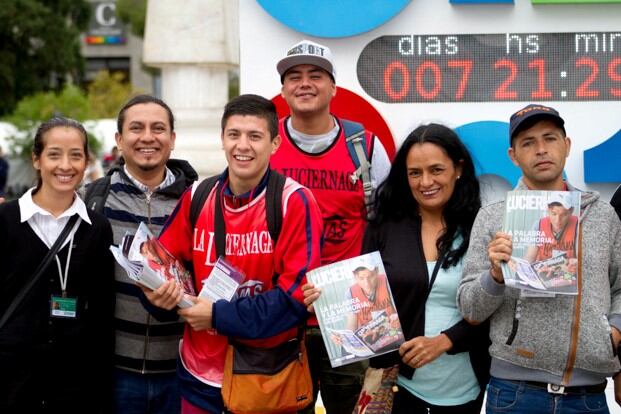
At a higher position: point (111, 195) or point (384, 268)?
point (111, 195)

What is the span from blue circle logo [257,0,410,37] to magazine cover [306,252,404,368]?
2156 millimetres

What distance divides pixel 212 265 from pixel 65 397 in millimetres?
787

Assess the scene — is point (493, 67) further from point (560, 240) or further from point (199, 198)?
point (199, 198)

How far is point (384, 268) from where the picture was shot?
121 inches

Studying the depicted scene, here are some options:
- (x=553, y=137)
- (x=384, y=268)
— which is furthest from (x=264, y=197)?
(x=553, y=137)

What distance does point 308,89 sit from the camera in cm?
368

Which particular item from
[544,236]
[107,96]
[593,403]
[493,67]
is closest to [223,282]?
[544,236]

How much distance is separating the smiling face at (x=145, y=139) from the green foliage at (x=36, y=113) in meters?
20.5

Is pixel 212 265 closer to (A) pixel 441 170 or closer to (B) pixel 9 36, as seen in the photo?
(A) pixel 441 170

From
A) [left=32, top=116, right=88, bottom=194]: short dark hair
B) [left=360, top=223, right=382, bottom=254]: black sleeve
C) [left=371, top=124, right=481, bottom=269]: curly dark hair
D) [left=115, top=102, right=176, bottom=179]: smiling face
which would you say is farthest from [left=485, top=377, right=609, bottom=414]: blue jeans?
[left=32, top=116, right=88, bottom=194]: short dark hair

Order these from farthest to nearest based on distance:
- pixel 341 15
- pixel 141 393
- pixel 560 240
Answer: pixel 341 15 → pixel 141 393 → pixel 560 240

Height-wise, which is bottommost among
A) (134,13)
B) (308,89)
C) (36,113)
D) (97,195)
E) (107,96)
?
(97,195)

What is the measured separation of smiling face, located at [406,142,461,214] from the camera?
3227mm

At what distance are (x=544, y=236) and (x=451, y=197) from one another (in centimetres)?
53
